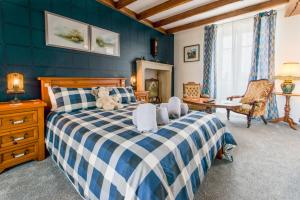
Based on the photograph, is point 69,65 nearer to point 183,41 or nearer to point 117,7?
point 117,7

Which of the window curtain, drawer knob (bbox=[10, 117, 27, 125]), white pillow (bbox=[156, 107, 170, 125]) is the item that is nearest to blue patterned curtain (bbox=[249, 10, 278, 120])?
the window curtain

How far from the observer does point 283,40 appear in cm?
371

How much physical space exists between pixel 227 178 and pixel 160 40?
14.3ft

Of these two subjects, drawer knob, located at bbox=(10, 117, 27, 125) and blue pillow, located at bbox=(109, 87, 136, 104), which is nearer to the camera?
drawer knob, located at bbox=(10, 117, 27, 125)

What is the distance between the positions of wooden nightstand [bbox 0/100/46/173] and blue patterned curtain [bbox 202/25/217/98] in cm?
426

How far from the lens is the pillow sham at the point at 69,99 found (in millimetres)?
2111

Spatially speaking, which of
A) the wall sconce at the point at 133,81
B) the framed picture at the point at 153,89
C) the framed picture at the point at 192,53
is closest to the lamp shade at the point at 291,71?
the framed picture at the point at 192,53

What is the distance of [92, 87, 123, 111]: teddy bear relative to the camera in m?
2.30

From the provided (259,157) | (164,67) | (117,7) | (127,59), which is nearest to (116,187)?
(259,157)

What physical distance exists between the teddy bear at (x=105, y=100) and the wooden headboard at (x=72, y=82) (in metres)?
0.51

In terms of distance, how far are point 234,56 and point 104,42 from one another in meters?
3.48

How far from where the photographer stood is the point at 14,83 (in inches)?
81.4

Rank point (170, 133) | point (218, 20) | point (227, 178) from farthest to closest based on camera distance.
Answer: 1. point (218, 20)
2. point (227, 178)
3. point (170, 133)

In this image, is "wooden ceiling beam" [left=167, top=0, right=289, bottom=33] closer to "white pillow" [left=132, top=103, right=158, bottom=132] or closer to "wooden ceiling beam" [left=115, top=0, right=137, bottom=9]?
"wooden ceiling beam" [left=115, top=0, right=137, bottom=9]
